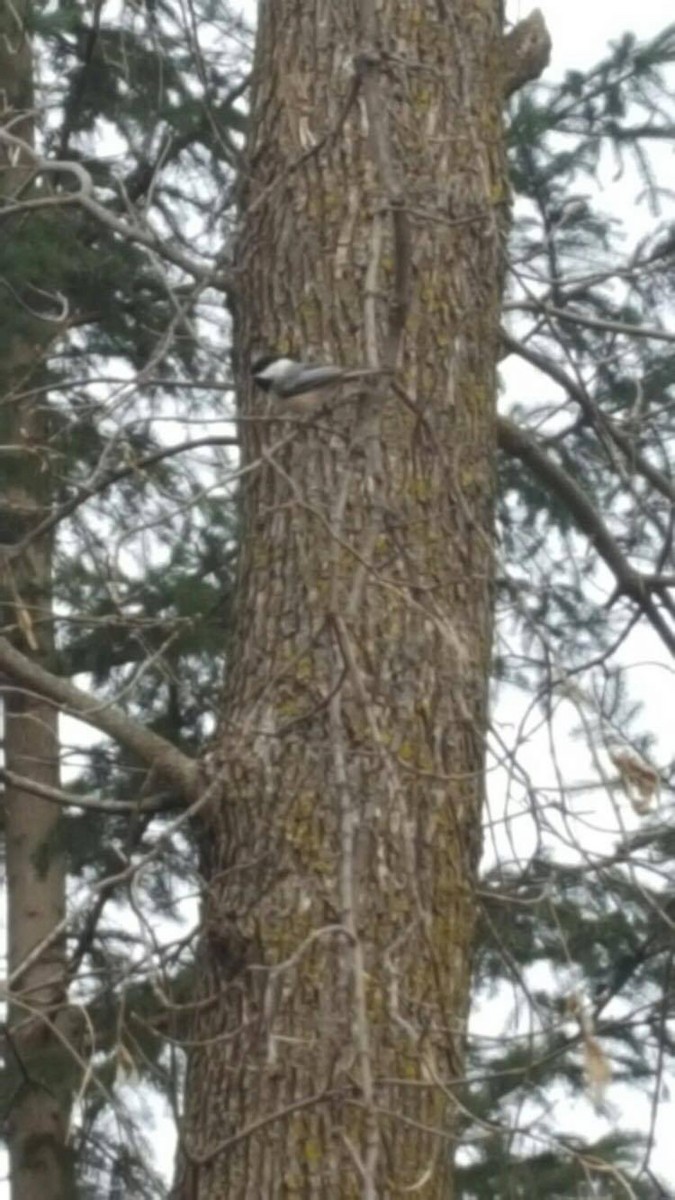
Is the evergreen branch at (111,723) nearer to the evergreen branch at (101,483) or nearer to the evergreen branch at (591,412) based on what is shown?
the evergreen branch at (101,483)

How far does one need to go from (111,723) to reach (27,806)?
3246 millimetres

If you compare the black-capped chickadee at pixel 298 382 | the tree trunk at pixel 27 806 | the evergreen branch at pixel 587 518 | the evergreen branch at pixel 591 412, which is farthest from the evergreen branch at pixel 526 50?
the tree trunk at pixel 27 806

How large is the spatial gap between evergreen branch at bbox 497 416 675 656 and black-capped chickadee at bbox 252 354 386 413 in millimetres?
574

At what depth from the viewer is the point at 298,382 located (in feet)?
12.6

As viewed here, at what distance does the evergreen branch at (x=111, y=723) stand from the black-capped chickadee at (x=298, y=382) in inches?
23.0

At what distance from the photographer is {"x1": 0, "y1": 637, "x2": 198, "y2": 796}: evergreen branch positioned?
3914 millimetres

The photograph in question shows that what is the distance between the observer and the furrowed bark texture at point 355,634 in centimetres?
354

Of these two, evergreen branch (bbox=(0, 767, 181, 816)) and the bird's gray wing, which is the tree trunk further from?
the bird's gray wing

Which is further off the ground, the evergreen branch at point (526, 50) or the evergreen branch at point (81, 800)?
the evergreen branch at point (526, 50)

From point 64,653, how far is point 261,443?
98.1 inches

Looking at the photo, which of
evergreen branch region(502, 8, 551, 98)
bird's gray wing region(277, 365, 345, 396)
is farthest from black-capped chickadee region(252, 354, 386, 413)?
evergreen branch region(502, 8, 551, 98)

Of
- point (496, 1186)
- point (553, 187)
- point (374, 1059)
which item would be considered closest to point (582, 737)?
point (374, 1059)

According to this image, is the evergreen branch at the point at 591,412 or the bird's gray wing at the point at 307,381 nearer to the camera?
the bird's gray wing at the point at 307,381

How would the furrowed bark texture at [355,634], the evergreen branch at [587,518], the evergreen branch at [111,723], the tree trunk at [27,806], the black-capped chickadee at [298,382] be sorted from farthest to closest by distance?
1. the tree trunk at [27,806]
2. the evergreen branch at [587,518]
3. the evergreen branch at [111,723]
4. the black-capped chickadee at [298,382]
5. the furrowed bark texture at [355,634]
